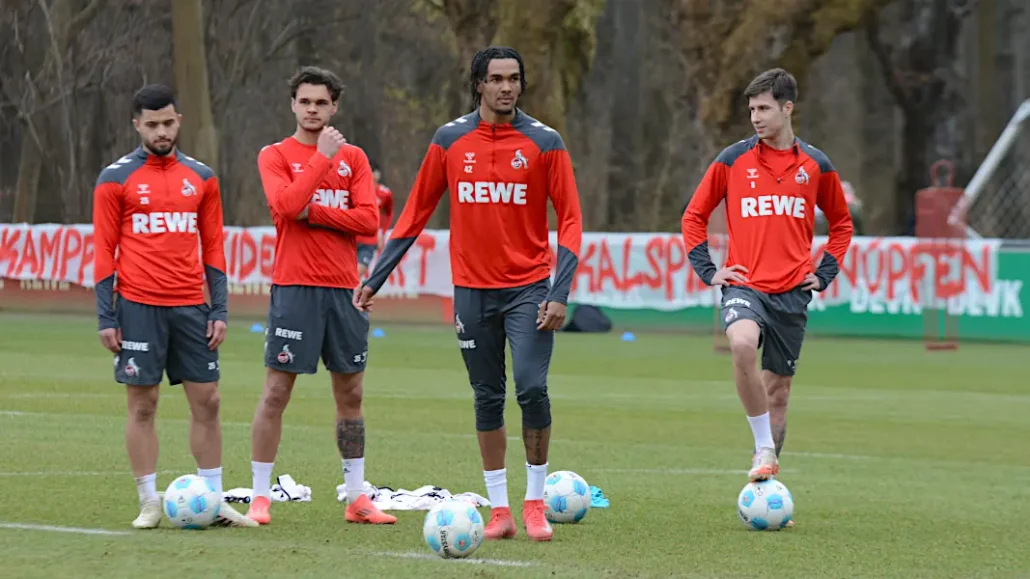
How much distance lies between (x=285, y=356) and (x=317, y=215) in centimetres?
72

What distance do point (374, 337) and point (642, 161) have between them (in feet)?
94.2

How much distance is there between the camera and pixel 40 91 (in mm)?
48000

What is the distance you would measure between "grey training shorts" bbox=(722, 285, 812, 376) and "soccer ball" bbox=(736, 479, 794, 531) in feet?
3.45

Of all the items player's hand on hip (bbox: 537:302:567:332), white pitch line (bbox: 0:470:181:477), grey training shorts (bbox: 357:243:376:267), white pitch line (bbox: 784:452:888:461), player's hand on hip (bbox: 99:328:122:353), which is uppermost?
grey training shorts (bbox: 357:243:376:267)

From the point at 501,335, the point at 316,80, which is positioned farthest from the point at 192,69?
the point at 501,335

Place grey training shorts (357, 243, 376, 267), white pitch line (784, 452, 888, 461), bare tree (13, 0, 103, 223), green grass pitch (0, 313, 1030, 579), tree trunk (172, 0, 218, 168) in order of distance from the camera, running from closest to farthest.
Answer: green grass pitch (0, 313, 1030, 579) < grey training shorts (357, 243, 376, 267) < white pitch line (784, 452, 888, 461) < tree trunk (172, 0, 218, 168) < bare tree (13, 0, 103, 223)

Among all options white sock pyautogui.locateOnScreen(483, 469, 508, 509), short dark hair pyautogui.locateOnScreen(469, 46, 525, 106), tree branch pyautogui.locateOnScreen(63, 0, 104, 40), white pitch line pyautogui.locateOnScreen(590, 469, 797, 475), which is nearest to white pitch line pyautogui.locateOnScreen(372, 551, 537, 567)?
white sock pyautogui.locateOnScreen(483, 469, 508, 509)

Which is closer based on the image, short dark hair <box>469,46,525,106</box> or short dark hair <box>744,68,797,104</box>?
short dark hair <box>469,46,525,106</box>

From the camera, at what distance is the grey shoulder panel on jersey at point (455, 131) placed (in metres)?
9.43

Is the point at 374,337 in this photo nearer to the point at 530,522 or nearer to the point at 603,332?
the point at 603,332

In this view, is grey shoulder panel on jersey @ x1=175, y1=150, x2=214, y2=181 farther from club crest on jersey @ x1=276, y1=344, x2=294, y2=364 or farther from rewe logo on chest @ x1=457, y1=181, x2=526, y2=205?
rewe logo on chest @ x1=457, y1=181, x2=526, y2=205

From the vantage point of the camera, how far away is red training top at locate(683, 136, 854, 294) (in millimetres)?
10680

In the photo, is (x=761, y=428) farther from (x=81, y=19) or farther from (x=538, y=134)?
(x=81, y=19)

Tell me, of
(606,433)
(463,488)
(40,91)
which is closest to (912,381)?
(606,433)
